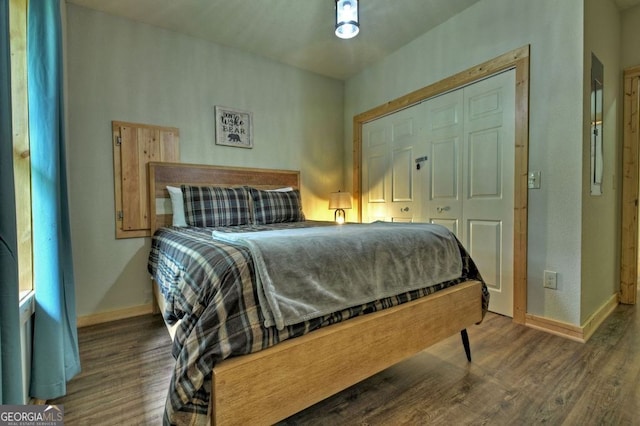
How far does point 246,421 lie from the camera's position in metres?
0.93

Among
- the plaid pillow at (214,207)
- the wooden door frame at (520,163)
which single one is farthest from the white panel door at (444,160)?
the plaid pillow at (214,207)

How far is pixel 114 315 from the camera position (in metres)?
2.45

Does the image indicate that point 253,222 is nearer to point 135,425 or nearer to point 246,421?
point 135,425

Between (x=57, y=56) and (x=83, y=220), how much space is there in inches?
53.2

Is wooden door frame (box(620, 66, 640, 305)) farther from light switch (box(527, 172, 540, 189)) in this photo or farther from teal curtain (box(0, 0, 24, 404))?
teal curtain (box(0, 0, 24, 404))

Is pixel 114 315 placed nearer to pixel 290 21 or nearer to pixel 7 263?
pixel 7 263

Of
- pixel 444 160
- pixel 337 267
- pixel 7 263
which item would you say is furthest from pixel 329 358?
pixel 444 160

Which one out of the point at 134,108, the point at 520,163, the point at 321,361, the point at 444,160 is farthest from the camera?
the point at 444,160

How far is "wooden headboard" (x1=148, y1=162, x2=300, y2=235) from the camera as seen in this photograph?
8.51ft

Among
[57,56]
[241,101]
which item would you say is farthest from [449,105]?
[57,56]

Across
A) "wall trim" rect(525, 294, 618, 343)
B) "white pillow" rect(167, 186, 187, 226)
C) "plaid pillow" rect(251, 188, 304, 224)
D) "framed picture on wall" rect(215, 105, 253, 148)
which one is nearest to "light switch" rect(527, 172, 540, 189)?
"wall trim" rect(525, 294, 618, 343)

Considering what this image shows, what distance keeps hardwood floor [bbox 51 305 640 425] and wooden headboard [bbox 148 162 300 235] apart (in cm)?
107

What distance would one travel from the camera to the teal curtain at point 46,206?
1.31m

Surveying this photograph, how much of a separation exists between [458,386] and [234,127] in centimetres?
283
